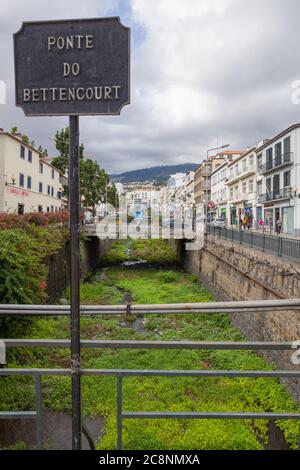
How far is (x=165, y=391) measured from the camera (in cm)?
937

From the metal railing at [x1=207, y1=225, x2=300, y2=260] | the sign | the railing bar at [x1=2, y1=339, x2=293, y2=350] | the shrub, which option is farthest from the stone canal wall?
the sign

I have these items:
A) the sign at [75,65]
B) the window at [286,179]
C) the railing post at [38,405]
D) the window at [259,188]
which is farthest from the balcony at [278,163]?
the railing post at [38,405]

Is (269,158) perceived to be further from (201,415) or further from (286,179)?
(201,415)

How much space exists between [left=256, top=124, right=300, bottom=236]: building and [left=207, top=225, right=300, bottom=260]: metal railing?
1497cm

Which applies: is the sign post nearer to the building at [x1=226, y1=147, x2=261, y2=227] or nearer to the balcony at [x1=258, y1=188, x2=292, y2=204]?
the balcony at [x1=258, y1=188, x2=292, y2=204]

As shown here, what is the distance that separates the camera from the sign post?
8.15 feet

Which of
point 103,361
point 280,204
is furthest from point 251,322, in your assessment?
point 280,204

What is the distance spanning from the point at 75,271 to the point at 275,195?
3985cm

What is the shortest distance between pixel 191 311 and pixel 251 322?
11.4 meters

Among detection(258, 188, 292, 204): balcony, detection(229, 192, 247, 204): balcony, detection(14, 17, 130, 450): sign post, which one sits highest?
detection(229, 192, 247, 204): balcony

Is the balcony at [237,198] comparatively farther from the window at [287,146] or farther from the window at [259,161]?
the window at [287,146]

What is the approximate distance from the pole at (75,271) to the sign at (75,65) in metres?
0.20

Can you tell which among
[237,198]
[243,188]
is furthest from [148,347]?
[237,198]
